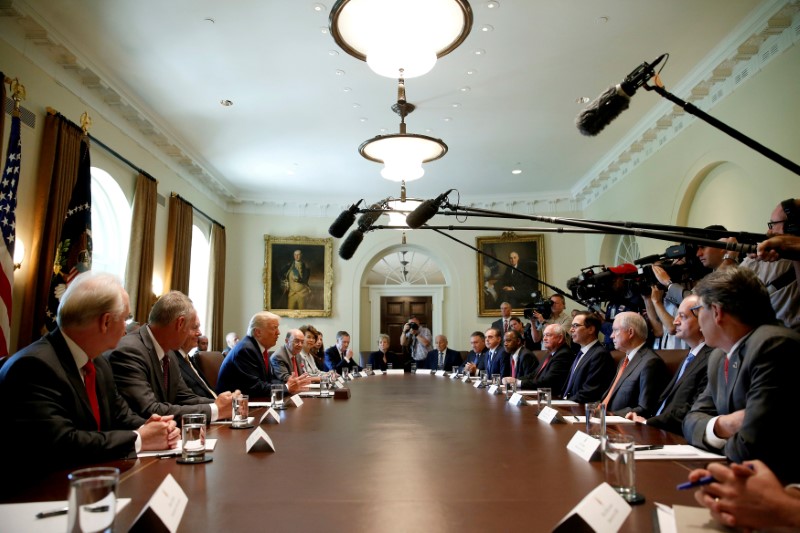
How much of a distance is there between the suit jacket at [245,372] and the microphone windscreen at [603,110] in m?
3.16

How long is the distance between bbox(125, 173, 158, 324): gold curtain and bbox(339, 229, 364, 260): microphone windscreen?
4.17 metres

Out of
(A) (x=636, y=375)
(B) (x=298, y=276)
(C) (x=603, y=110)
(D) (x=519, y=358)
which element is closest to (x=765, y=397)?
(C) (x=603, y=110)

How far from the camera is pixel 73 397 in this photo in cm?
193

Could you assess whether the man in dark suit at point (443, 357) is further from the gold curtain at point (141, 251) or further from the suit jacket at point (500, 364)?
the gold curtain at point (141, 251)

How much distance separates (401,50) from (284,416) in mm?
2106

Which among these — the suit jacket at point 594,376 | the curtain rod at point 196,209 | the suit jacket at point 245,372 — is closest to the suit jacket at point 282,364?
the suit jacket at point 245,372

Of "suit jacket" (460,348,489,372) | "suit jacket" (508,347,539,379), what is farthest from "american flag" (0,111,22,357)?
"suit jacket" (460,348,489,372)

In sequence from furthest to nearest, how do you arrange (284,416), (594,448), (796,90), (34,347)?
1. (796,90)
2. (284,416)
3. (34,347)
4. (594,448)

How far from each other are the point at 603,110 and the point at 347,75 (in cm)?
468

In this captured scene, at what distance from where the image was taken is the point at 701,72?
5.97 m

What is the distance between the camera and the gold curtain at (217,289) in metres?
9.80

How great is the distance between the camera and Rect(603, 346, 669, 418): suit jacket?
10.9 ft

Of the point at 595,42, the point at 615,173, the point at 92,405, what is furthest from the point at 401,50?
the point at 615,173

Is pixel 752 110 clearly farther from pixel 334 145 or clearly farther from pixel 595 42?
pixel 334 145
